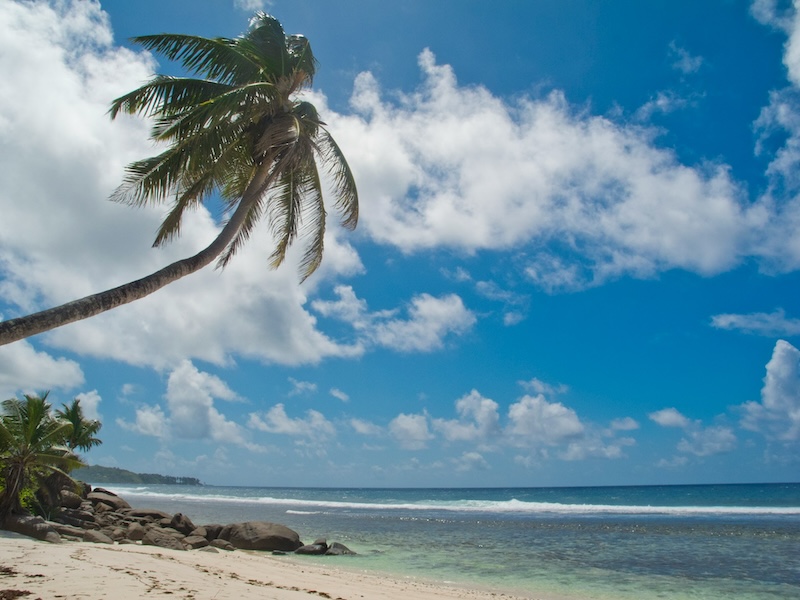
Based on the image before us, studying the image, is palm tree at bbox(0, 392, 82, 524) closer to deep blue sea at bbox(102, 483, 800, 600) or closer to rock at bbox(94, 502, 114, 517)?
rock at bbox(94, 502, 114, 517)

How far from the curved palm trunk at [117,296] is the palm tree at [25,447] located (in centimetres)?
1081

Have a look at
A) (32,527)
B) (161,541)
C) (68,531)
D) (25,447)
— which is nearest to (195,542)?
(161,541)

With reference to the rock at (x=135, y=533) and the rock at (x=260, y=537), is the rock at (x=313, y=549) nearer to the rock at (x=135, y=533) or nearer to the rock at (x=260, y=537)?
the rock at (x=260, y=537)

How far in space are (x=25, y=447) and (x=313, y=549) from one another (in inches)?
330

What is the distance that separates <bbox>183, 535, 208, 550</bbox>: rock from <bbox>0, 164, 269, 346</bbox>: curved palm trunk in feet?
34.5

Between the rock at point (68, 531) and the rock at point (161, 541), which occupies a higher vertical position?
the rock at point (68, 531)

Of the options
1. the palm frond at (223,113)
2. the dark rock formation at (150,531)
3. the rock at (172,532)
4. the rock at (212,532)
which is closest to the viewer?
the palm frond at (223,113)

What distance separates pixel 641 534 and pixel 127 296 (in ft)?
75.6

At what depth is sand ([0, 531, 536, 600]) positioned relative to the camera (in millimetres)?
7812

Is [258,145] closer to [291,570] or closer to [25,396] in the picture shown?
[291,570]

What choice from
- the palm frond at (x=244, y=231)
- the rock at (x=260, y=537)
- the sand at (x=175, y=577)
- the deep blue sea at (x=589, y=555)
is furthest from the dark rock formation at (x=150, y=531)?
the palm frond at (x=244, y=231)

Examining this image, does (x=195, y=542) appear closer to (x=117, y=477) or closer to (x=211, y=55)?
(x=211, y=55)

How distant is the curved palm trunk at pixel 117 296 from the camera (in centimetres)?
564

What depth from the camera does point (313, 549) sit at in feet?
54.7
